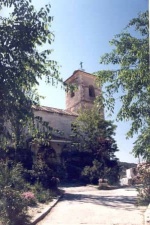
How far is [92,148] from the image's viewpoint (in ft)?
81.0

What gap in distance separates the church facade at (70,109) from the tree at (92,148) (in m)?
1.65

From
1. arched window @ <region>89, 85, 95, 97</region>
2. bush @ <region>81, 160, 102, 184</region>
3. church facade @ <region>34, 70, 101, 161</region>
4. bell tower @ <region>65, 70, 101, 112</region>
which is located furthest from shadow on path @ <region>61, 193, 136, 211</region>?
arched window @ <region>89, 85, 95, 97</region>

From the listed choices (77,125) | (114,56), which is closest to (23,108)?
(114,56)

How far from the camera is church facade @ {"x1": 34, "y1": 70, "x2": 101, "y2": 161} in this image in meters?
27.5

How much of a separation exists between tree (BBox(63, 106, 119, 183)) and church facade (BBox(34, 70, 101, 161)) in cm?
165

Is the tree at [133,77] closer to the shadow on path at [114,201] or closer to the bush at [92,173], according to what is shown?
the shadow on path at [114,201]

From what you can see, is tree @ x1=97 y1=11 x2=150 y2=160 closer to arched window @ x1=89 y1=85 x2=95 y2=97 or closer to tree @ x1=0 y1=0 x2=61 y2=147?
tree @ x1=0 y1=0 x2=61 y2=147

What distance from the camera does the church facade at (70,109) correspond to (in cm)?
2753

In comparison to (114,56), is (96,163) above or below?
below

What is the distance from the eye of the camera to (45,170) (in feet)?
48.2

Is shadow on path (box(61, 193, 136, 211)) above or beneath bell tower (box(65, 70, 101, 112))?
beneath

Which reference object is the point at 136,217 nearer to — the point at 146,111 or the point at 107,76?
the point at 146,111

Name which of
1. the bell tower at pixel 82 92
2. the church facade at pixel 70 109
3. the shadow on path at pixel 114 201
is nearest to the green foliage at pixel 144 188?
the shadow on path at pixel 114 201

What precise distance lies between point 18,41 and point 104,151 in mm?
18999
